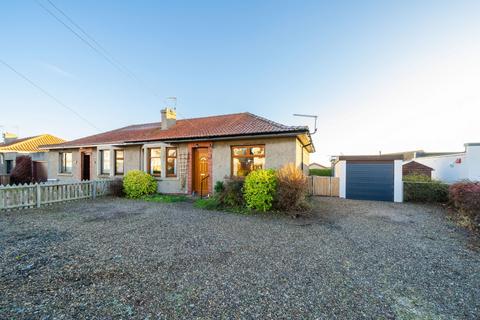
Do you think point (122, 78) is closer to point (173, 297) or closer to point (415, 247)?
point (173, 297)

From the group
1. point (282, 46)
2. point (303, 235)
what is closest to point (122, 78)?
point (282, 46)

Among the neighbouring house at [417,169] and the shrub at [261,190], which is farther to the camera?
the neighbouring house at [417,169]

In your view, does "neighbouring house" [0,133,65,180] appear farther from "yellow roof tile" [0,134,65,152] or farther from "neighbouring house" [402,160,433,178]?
"neighbouring house" [402,160,433,178]

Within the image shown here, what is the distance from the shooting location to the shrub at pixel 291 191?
7182 millimetres

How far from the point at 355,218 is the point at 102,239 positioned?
7750mm

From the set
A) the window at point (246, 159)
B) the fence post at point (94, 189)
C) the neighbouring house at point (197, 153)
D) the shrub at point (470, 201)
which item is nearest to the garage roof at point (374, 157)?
the neighbouring house at point (197, 153)

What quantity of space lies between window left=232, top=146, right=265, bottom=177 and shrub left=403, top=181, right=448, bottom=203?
26.8 ft

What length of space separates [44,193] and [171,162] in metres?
5.54

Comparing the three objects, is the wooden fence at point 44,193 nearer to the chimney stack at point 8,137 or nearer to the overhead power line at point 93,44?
the overhead power line at point 93,44

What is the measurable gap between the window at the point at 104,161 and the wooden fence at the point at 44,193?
312cm

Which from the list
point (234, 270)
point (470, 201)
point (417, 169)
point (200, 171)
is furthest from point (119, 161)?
point (417, 169)

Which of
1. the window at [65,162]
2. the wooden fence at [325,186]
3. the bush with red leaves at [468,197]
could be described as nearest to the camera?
the bush with red leaves at [468,197]

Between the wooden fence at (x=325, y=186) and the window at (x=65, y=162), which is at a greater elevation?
the window at (x=65, y=162)

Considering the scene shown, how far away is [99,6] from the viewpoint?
9.13 m
